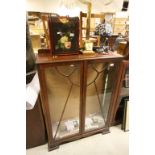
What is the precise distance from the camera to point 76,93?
176 cm

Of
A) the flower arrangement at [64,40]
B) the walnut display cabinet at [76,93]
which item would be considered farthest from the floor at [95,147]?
the flower arrangement at [64,40]

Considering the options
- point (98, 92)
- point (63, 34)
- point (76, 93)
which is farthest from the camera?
point (98, 92)

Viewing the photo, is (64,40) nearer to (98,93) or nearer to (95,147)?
(98,93)

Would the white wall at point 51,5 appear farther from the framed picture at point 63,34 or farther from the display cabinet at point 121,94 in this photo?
the display cabinet at point 121,94

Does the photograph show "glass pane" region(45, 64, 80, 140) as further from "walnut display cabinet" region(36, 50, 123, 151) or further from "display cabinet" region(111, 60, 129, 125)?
"display cabinet" region(111, 60, 129, 125)

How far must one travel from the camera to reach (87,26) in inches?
65.8

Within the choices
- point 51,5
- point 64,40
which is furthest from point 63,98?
point 51,5

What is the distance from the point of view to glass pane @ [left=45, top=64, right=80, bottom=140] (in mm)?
1608

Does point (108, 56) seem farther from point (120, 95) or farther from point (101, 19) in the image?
point (120, 95)

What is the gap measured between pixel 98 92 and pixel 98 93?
13 millimetres

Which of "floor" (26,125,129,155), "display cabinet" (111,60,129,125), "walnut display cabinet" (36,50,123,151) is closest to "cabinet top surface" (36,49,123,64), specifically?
"walnut display cabinet" (36,50,123,151)
